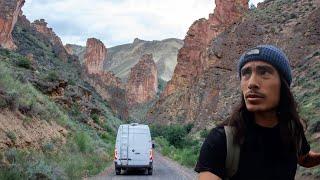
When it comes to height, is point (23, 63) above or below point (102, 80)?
below

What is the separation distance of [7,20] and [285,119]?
72.1 meters

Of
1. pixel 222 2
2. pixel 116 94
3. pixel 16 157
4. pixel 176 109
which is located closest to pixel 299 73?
pixel 16 157

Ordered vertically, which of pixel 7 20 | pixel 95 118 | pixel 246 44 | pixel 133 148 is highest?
pixel 7 20

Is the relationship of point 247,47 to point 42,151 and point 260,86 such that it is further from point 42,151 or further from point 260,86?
point 260,86

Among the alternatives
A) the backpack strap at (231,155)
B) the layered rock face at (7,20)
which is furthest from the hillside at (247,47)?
the layered rock face at (7,20)

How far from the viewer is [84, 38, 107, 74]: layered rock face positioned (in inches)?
7052

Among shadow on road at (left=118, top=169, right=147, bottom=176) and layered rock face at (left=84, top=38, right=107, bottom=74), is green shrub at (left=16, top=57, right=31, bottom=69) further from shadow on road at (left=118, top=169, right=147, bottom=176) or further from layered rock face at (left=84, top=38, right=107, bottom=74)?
layered rock face at (left=84, top=38, right=107, bottom=74)

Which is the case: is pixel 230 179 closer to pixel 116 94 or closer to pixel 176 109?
pixel 176 109

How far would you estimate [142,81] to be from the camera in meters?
174

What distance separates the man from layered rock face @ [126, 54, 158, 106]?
170 m

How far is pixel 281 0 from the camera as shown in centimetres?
6325

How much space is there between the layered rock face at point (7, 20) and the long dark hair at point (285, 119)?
6808cm

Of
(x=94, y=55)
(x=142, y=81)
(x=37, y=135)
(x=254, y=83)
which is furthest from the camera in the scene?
(x=94, y=55)

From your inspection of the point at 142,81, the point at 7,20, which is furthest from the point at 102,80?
the point at 7,20
